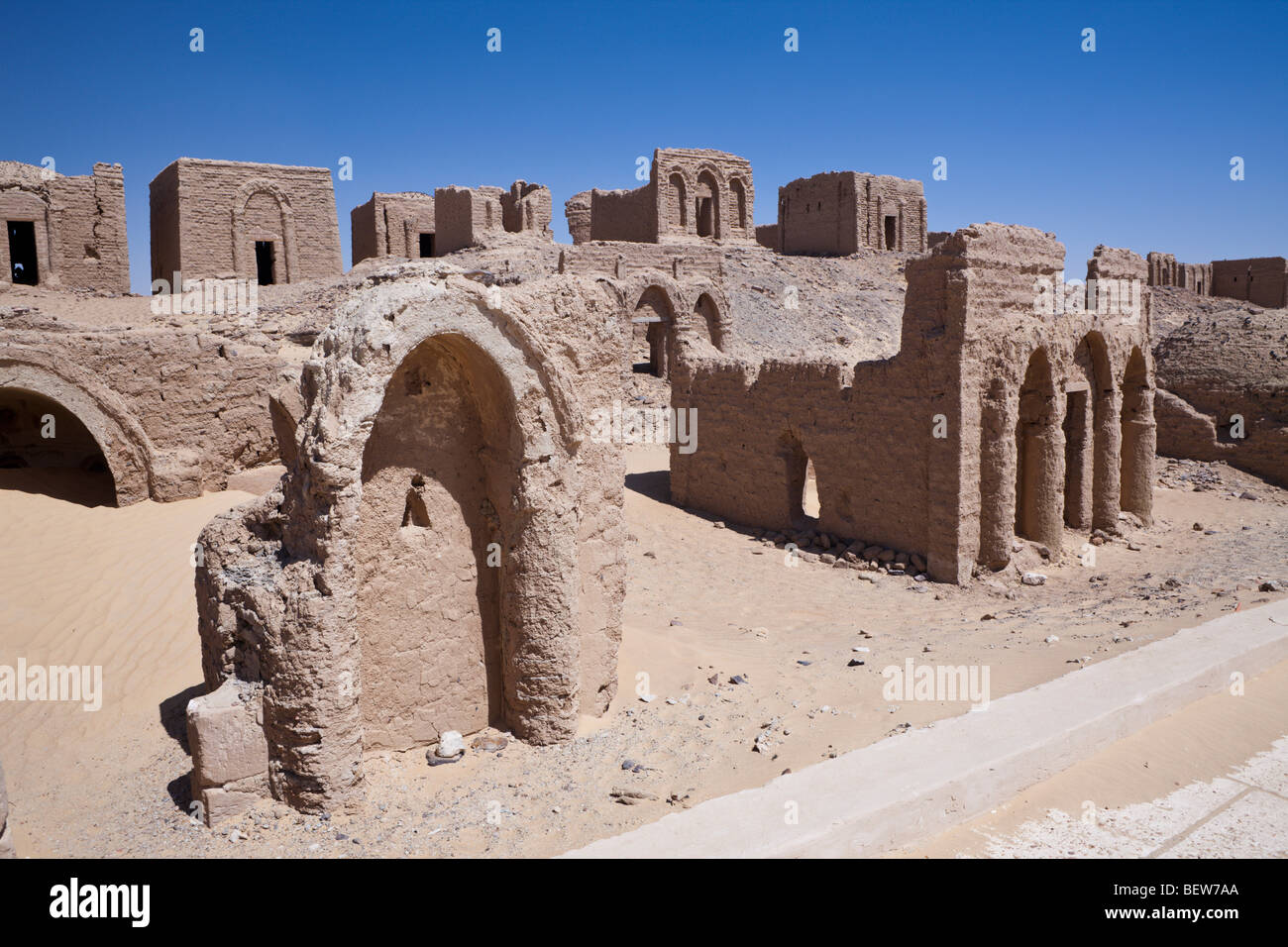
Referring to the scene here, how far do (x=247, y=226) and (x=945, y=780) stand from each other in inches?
889

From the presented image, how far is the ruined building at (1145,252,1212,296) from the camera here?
137 feet

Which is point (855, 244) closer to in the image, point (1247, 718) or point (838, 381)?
point (838, 381)

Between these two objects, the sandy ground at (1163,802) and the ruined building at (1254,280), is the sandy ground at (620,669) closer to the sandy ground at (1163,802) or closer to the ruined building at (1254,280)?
the sandy ground at (1163,802)

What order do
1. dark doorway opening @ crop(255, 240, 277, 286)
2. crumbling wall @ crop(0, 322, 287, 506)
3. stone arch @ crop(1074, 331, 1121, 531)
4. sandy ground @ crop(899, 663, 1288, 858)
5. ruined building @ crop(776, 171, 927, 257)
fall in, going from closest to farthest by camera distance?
sandy ground @ crop(899, 663, 1288, 858)
crumbling wall @ crop(0, 322, 287, 506)
stone arch @ crop(1074, 331, 1121, 531)
dark doorway opening @ crop(255, 240, 277, 286)
ruined building @ crop(776, 171, 927, 257)

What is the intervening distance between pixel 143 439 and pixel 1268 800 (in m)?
10.7

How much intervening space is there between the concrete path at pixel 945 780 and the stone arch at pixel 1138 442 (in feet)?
31.3

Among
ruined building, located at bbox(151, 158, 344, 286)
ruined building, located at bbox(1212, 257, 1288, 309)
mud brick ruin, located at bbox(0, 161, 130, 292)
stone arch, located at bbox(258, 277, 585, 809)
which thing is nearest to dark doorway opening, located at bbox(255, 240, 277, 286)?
ruined building, located at bbox(151, 158, 344, 286)

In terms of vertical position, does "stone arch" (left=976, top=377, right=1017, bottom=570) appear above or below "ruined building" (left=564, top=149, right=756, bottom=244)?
below

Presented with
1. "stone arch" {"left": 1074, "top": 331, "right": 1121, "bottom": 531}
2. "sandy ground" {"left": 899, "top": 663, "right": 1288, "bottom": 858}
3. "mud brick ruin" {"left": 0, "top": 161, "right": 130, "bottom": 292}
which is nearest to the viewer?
"sandy ground" {"left": 899, "top": 663, "right": 1288, "bottom": 858}

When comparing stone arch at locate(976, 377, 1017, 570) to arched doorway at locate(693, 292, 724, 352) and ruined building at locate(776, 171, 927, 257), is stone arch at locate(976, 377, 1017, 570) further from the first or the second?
ruined building at locate(776, 171, 927, 257)

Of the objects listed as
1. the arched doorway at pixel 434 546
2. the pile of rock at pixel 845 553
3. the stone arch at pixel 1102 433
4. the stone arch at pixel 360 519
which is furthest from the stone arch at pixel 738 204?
the arched doorway at pixel 434 546

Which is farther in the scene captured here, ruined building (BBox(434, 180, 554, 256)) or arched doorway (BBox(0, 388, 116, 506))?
ruined building (BBox(434, 180, 554, 256))

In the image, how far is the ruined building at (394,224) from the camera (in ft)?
87.6

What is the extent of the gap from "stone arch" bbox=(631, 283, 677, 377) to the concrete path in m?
16.2
